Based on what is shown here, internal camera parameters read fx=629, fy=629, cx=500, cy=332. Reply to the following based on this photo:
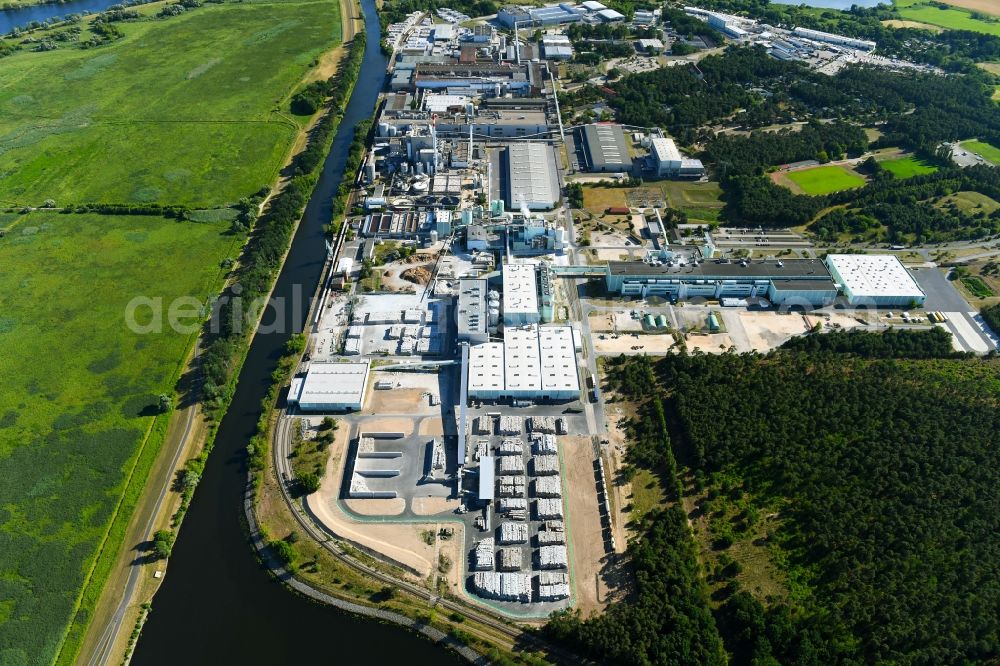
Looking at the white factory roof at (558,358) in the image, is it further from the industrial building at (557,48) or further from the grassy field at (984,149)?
the industrial building at (557,48)

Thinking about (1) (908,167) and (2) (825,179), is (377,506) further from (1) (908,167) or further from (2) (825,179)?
(1) (908,167)

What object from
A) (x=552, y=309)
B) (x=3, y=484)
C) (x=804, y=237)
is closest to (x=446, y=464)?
(x=552, y=309)

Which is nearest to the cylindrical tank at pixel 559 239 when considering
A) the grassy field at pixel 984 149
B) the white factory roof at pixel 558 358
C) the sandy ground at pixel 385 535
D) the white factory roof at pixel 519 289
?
the white factory roof at pixel 519 289

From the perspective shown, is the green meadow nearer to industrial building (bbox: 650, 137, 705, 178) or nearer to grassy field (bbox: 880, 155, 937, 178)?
industrial building (bbox: 650, 137, 705, 178)

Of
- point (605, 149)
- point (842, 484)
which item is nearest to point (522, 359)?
point (842, 484)

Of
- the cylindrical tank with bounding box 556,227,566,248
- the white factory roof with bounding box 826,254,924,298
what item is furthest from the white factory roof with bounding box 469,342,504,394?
the white factory roof with bounding box 826,254,924,298
